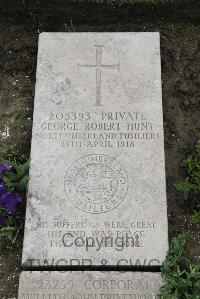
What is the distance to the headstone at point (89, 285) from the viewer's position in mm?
4078

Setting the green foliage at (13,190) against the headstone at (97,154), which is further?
the green foliage at (13,190)

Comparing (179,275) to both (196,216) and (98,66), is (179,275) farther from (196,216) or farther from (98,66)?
(98,66)

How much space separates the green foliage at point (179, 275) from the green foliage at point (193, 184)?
429 mm

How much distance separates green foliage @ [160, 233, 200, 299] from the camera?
4.01 m

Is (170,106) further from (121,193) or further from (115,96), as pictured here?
(121,193)

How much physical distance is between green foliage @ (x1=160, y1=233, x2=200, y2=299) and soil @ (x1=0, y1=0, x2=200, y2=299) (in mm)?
430

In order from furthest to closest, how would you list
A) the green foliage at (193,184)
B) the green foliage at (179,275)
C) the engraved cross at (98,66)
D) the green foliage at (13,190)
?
1. the engraved cross at (98,66)
2. the green foliage at (193,184)
3. the green foliage at (13,190)
4. the green foliage at (179,275)

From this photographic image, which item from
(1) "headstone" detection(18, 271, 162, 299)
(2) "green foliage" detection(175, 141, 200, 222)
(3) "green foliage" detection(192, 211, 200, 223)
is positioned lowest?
(1) "headstone" detection(18, 271, 162, 299)

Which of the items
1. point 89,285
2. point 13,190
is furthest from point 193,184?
point 13,190

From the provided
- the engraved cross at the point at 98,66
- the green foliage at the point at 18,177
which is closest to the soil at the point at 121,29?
the green foliage at the point at 18,177

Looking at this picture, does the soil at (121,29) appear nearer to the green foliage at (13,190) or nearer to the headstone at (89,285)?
the green foliage at (13,190)

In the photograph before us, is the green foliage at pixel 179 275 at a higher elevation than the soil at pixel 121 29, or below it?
below

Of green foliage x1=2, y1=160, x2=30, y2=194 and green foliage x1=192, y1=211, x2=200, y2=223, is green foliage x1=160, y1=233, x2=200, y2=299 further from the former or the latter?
green foliage x1=2, y1=160, x2=30, y2=194

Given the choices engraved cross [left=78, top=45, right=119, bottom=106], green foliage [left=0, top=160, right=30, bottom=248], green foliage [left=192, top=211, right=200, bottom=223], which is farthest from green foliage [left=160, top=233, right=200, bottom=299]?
engraved cross [left=78, top=45, right=119, bottom=106]
